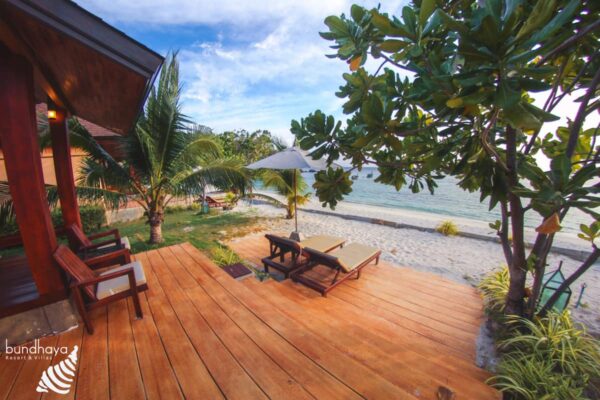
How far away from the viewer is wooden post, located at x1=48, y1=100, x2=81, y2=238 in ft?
11.9

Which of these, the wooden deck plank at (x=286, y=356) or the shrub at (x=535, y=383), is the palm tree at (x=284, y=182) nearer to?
the wooden deck plank at (x=286, y=356)

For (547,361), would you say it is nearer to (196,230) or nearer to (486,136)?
(486,136)

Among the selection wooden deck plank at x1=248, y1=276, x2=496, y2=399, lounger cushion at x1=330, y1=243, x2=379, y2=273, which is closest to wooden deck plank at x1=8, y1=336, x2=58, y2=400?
wooden deck plank at x1=248, y1=276, x2=496, y2=399

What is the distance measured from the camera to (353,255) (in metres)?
4.85

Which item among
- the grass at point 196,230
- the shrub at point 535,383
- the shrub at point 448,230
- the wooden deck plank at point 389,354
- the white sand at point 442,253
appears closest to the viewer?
the shrub at point 535,383

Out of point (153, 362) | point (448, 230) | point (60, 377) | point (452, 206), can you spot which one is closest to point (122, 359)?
point (153, 362)

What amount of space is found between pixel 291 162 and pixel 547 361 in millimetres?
5299

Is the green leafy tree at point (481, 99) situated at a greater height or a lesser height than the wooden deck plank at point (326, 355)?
greater

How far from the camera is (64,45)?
184 cm

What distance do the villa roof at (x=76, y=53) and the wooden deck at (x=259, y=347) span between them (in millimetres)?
2593

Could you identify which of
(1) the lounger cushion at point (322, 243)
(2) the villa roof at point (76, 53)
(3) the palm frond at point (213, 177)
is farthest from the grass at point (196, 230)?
(2) the villa roof at point (76, 53)

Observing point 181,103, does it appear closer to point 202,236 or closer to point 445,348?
point 202,236

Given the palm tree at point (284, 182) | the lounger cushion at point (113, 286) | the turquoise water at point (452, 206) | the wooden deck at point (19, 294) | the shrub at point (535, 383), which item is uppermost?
the palm tree at point (284, 182)

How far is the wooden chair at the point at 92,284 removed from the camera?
229cm
